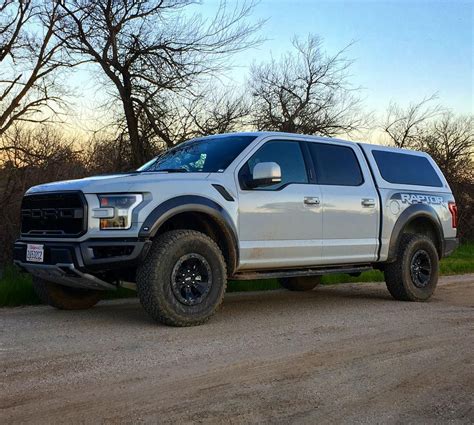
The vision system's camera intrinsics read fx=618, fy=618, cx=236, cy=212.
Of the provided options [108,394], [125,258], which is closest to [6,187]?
[125,258]

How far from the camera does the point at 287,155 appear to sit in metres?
7.36

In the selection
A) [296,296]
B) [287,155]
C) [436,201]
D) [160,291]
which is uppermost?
[287,155]

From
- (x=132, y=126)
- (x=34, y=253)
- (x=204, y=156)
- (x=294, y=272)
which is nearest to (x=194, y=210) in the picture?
(x=204, y=156)

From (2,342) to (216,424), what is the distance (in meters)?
2.78

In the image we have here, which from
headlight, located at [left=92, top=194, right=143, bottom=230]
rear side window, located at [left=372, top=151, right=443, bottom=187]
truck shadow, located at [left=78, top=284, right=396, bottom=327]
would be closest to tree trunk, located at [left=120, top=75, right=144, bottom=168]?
truck shadow, located at [left=78, top=284, right=396, bottom=327]

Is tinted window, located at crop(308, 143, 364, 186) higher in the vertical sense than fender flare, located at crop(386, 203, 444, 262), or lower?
higher

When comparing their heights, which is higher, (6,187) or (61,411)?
(6,187)

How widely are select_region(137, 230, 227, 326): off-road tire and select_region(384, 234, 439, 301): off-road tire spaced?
120 inches

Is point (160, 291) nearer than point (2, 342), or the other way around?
point (2, 342)

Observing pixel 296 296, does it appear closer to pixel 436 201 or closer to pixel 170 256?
pixel 436 201

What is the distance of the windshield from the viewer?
691 cm

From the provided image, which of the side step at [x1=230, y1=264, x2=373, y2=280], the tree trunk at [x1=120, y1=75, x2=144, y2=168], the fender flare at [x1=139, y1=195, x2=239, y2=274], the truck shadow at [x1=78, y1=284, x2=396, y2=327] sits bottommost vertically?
the truck shadow at [x1=78, y1=284, x2=396, y2=327]

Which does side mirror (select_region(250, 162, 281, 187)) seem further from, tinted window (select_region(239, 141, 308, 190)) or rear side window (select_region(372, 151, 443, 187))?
rear side window (select_region(372, 151, 443, 187))

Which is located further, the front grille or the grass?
the grass
